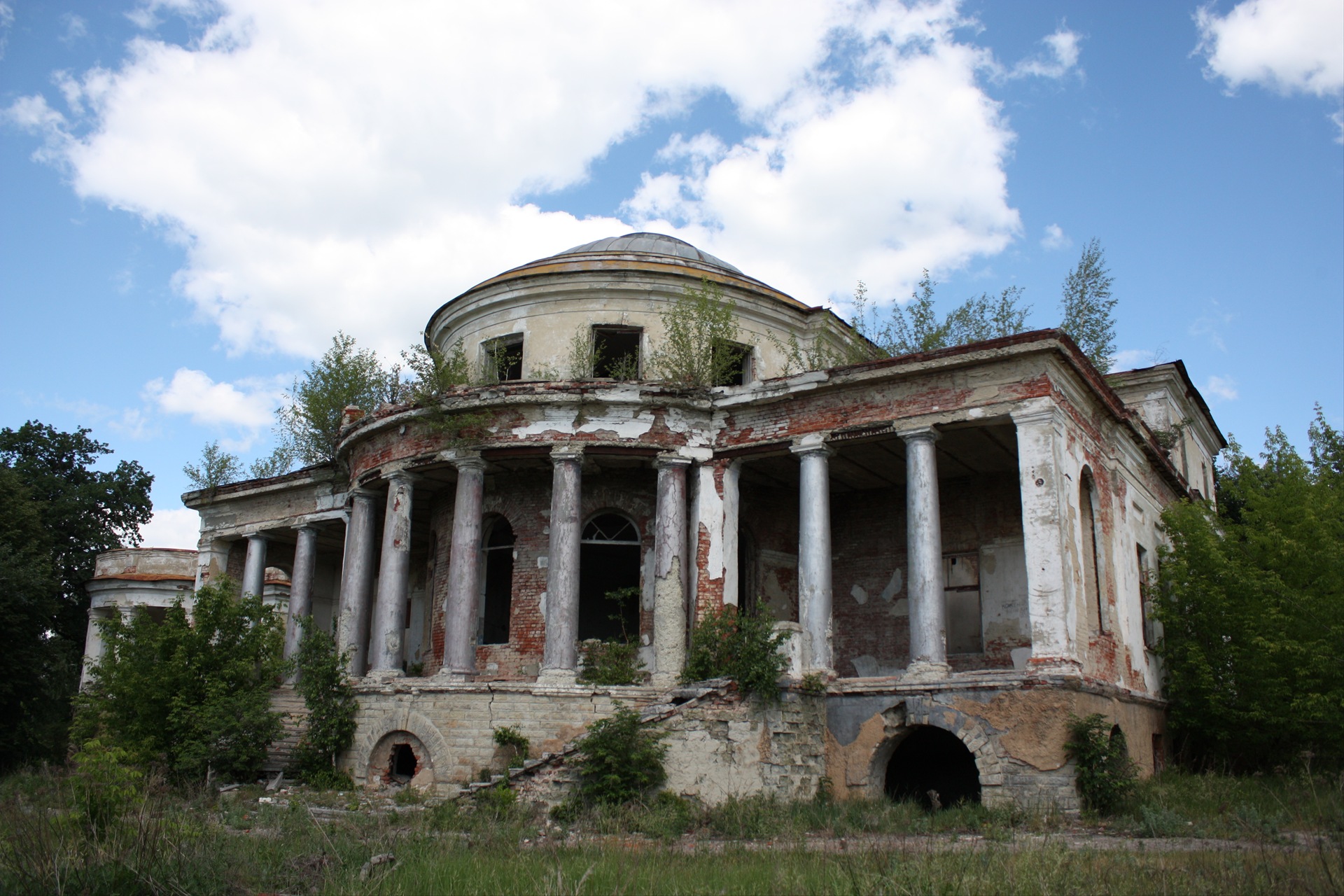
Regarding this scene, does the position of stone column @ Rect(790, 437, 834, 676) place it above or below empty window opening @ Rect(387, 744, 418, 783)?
above

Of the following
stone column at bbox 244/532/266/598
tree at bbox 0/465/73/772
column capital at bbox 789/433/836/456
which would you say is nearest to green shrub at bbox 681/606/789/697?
column capital at bbox 789/433/836/456

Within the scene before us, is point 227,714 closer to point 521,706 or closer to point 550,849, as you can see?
point 521,706

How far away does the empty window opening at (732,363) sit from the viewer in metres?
16.6

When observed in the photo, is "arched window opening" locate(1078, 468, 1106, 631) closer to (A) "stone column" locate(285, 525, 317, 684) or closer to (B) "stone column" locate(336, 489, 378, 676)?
(B) "stone column" locate(336, 489, 378, 676)

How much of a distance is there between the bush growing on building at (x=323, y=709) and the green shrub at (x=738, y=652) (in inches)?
198

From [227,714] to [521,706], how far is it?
4609 mm

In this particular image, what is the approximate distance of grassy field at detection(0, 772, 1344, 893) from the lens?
634 cm

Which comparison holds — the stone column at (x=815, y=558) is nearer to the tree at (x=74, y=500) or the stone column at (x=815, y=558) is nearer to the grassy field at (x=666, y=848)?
the grassy field at (x=666, y=848)

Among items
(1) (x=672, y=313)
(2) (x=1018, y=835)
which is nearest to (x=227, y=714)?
(1) (x=672, y=313)

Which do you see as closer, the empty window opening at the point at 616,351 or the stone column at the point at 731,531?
the stone column at the point at 731,531

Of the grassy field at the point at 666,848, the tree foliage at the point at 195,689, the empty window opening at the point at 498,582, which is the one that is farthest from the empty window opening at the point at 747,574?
the tree foliage at the point at 195,689

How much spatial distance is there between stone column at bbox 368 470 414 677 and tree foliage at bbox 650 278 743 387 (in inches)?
176

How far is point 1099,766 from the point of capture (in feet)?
37.8

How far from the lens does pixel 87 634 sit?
28.2 meters
